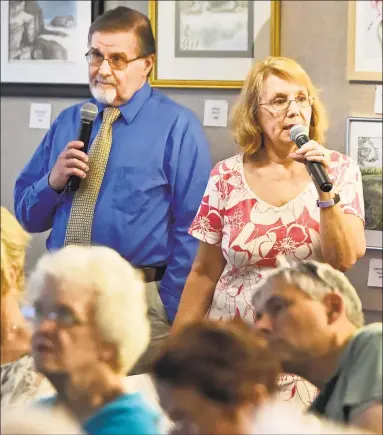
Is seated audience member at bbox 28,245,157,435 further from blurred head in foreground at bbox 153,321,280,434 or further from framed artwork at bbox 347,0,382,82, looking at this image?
framed artwork at bbox 347,0,382,82

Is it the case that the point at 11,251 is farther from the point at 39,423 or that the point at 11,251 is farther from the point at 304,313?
the point at 304,313

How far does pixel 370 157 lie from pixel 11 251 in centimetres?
171

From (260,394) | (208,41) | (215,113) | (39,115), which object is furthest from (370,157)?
(260,394)

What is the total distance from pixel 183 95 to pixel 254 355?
5.97 feet

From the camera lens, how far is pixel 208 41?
245 centimetres

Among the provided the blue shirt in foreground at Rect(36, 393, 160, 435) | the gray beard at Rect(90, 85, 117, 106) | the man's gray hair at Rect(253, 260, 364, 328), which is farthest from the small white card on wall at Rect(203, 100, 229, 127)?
the blue shirt in foreground at Rect(36, 393, 160, 435)

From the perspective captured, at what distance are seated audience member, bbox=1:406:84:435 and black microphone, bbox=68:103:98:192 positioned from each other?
507 millimetres

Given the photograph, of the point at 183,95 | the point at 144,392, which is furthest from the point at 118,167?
the point at 183,95

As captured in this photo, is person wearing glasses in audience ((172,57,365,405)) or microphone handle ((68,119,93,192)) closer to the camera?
person wearing glasses in audience ((172,57,365,405))

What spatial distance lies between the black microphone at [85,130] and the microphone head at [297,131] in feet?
0.96

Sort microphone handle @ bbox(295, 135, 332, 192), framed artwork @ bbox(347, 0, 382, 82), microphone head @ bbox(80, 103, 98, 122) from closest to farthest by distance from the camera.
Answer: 1. microphone handle @ bbox(295, 135, 332, 192)
2. microphone head @ bbox(80, 103, 98, 122)
3. framed artwork @ bbox(347, 0, 382, 82)

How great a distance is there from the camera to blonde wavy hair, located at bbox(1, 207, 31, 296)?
2.50 feet

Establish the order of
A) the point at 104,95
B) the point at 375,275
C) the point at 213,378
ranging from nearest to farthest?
the point at 213,378
the point at 104,95
the point at 375,275

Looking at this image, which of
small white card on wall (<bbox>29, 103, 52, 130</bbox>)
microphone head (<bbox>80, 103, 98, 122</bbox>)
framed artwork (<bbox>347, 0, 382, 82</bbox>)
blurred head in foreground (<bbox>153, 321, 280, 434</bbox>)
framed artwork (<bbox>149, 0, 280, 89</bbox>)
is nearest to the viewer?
Answer: blurred head in foreground (<bbox>153, 321, 280, 434</bbox>)
